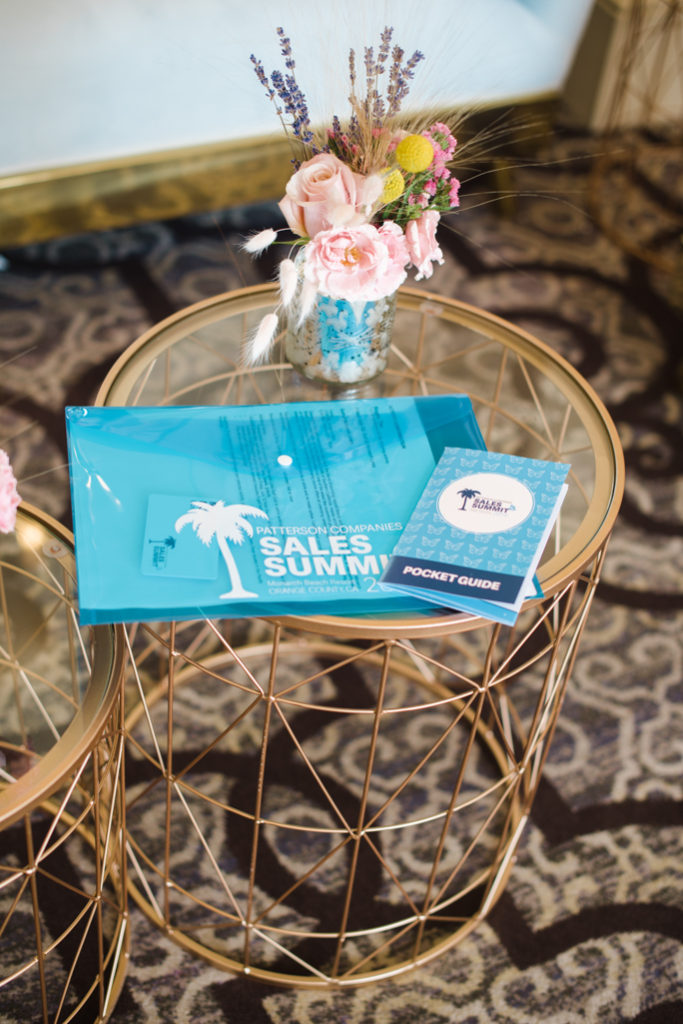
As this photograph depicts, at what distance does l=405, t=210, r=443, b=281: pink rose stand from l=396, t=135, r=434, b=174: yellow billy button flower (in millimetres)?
52

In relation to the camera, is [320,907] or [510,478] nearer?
[510,478]

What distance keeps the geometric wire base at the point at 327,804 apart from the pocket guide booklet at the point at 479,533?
0.14 meters

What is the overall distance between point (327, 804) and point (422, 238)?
2.13ft

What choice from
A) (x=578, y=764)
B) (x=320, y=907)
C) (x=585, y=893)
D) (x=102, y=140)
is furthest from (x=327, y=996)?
(x=102, y=140)

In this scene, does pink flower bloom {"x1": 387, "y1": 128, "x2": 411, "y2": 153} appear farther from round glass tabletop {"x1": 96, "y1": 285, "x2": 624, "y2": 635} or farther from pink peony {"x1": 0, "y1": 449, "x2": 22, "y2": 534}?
pink peony {"x1": 0, "y1": 449, "x2": 22, "y2": 534}

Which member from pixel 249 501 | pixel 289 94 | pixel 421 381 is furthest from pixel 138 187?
pixel 249 501

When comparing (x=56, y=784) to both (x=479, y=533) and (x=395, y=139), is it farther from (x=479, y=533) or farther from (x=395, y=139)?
(x=395, y=139)

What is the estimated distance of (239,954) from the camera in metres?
1.04

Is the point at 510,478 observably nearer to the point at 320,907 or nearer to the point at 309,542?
the point at 309,542

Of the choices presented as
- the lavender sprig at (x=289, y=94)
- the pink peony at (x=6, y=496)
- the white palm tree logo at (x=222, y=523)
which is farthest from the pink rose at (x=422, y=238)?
the pink peony at (x=6, y=496)

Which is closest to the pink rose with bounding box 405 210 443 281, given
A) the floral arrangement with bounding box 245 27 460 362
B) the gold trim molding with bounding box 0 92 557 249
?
the floral arrangement with bounding box 245 27 460 362

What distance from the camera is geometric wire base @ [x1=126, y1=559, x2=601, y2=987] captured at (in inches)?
40.4

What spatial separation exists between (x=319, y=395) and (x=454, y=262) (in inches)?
41.1

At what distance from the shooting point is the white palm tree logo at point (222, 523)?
794 millimetres
